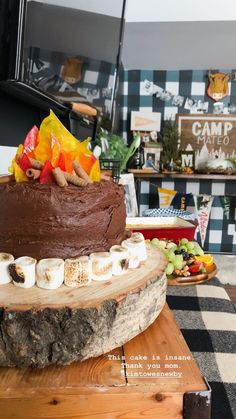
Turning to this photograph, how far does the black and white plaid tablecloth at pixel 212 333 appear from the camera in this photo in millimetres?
715

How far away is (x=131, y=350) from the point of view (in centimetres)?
67

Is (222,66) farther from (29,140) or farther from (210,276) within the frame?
Result: (29,140)

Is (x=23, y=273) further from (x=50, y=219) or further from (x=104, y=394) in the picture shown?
(x=104, y=394)

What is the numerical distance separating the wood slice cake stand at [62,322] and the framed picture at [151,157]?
290 centimetres

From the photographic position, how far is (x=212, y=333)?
914 millimetres

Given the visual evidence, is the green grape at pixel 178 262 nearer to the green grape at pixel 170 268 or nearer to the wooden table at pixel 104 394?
the green grape at pixel 170 268

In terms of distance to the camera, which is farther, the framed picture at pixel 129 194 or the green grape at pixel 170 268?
the framed picture at pixel 129 194

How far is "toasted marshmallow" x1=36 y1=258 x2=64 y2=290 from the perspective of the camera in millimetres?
649

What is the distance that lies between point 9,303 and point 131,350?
25 centimetres

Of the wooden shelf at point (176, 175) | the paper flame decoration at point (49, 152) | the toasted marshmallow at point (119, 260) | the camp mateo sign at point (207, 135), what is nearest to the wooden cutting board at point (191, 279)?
the toasted marshmallow at point (119, 260)

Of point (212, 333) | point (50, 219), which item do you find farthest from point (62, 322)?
point (212, 333)

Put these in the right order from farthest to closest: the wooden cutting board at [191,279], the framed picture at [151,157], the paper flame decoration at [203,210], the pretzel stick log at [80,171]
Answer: the paper flame decoration at [203,210] → the framed picture at [151,157] → the wooden cutting board at [191,279] → the pretzel stick log at [80,171]

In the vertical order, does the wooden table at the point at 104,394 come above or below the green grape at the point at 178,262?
below

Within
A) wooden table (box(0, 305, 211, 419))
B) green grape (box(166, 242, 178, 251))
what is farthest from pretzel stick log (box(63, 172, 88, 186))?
green grape (box(166, 242, 178, 251))
